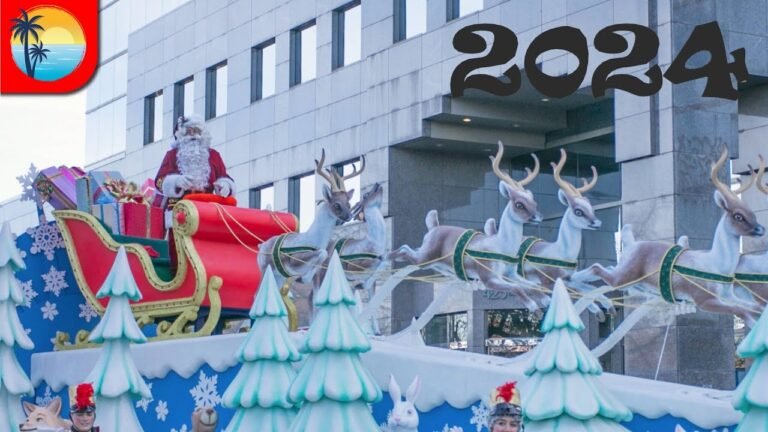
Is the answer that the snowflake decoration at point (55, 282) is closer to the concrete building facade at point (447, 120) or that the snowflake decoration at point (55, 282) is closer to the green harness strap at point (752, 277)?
the green harness strap at point (752, 277)

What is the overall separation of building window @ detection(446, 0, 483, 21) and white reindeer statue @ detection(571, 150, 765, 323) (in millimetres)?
14149

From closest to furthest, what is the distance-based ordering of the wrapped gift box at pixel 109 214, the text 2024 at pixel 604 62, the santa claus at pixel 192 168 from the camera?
1. the wrapped gift box at pixel 109 214
2. the santa claus at pixel 192 168
3. the text 2024 at pixel 604 62

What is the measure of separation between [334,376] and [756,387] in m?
3.21

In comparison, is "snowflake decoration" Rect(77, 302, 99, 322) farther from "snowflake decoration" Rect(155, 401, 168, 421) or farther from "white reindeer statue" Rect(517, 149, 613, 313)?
"white reindeer statue" Rect(517, 149, 613, 313)

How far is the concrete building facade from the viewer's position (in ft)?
72.3

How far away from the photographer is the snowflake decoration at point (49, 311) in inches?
556

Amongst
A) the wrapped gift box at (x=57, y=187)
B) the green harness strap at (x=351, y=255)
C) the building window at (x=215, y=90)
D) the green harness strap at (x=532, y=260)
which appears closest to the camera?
the green harness strap at (x=532, y=260)

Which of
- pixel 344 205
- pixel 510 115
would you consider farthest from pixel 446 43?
pixel 344 205

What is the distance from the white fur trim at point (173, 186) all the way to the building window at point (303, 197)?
15786mm

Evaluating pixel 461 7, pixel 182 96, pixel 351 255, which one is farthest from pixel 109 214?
pixel 182 96

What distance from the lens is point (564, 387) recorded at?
8570mm

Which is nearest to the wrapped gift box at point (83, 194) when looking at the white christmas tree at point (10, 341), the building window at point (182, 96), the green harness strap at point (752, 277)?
the white christmas tree at point (10, 341)

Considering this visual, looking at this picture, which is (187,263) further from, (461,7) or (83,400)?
(461,7)

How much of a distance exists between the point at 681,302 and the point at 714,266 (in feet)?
1.85
